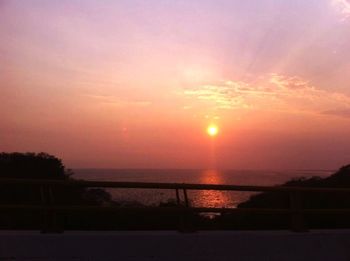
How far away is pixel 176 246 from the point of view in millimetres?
9484

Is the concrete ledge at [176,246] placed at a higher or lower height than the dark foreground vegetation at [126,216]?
lower

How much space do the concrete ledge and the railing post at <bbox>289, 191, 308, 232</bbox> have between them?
0.83 feet

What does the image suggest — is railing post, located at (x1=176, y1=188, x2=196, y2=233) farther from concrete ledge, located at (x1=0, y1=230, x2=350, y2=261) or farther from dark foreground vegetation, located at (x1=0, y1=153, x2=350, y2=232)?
concrete ledge, located at (x1=0, y1=230, x2=350, y2=261)

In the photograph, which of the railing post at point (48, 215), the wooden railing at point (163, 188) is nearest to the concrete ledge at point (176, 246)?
the railing post at point (48, 215)

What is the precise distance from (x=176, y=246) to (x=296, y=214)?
2687mm

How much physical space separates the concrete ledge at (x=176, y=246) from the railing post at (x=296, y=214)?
0.83 feet

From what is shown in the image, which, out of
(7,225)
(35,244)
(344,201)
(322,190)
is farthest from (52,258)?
(344,201)

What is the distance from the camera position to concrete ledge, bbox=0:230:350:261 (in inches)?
348

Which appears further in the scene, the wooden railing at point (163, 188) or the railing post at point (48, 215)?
the railing post at point (48, 215)

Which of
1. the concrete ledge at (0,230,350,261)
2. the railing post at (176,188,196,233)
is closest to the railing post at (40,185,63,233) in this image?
the concrete ledge at (0,230,350,261)

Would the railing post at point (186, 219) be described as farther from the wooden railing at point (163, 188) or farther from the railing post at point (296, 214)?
the railing post at point (296, 214)

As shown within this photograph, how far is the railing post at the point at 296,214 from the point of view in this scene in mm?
10789

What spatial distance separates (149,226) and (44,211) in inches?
150

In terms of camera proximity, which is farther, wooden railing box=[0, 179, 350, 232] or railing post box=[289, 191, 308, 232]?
railing post box=[289, 191, 308, 232]
